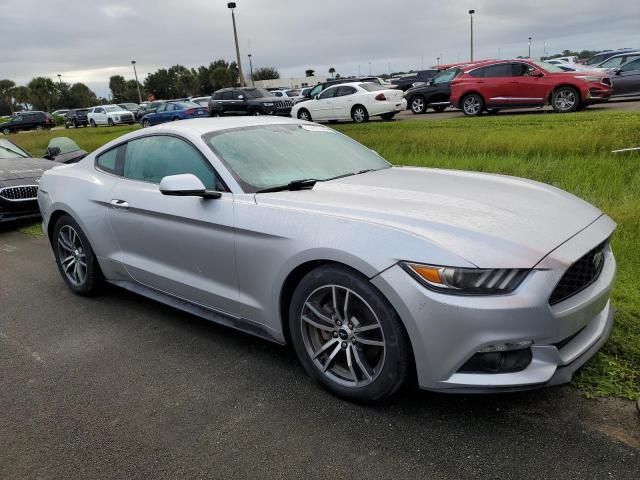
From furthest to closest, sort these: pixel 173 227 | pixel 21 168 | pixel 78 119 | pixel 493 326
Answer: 1. pixel 78 119
2. pixel 21 168
3. pixel 173 227
4. pixel 493 326

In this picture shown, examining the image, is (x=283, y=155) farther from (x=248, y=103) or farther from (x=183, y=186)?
(x=248, y=103)

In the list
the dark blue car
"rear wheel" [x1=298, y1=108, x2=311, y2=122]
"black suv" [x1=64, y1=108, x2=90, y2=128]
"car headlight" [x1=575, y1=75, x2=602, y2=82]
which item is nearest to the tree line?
"black suv" [x1=64, y1=108, x2=90, y2=128]

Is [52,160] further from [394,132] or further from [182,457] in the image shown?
[182,457]

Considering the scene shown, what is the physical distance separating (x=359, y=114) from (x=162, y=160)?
49.5ft

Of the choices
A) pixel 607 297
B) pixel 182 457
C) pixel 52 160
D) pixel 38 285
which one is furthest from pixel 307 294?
pixel 52 160

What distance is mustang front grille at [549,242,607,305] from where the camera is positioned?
2.53 m

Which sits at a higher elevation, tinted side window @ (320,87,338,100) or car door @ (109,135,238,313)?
tinted side window @ (320,87,338,100)

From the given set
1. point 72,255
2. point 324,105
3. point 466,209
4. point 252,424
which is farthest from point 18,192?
point 324,105

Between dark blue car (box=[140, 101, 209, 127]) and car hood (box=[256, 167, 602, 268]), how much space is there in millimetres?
24242

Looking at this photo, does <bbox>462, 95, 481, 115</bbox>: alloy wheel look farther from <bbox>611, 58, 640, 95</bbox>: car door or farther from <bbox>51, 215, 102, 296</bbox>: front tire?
<bbox>51, 215, 102, 296</bbox>: front tire

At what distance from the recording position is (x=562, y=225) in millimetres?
2824

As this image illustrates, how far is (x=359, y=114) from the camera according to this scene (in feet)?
60.6

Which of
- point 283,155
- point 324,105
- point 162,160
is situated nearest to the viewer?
point 283,155

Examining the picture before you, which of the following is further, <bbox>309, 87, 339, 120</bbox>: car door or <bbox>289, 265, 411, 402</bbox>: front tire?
<bbox>309, 87, 339, 120</bbox>: car door
